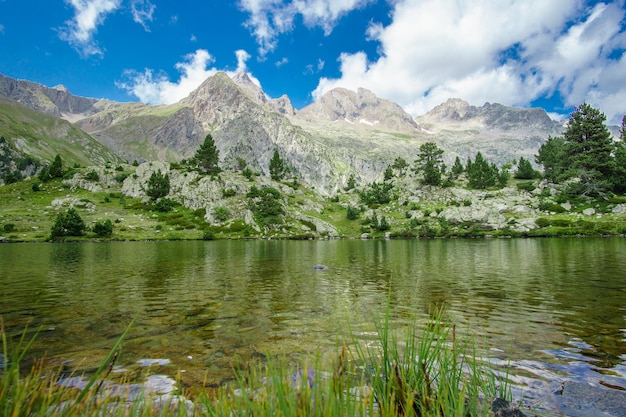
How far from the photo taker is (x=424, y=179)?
147000mm

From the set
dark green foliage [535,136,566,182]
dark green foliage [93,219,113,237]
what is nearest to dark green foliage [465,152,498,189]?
dark green foliage [535,136,566,182]

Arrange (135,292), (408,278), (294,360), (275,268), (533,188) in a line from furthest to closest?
(533,188) < (275,268) < (408,278) < (135,292) < (294,360)

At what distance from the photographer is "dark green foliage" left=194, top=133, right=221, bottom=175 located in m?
145

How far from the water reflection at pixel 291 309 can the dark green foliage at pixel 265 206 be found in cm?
8435

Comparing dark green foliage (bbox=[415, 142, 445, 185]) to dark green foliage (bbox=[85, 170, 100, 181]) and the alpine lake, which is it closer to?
the alpine lake

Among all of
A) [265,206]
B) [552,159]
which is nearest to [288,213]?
[265,206]

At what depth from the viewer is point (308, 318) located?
13969 mm

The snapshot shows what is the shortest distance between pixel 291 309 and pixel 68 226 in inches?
3451

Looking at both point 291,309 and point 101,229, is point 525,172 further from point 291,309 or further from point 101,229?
point 101,229

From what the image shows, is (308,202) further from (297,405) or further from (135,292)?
(297,405)

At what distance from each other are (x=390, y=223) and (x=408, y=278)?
298 ft

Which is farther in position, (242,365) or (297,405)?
(242,365)

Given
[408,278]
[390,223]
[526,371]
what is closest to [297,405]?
[526,371]

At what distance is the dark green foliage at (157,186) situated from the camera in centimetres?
12675
